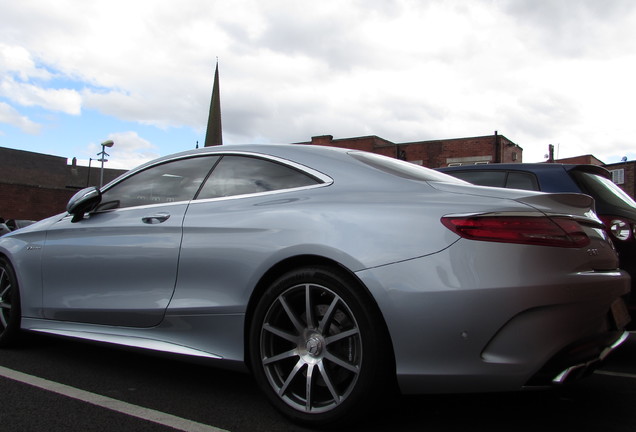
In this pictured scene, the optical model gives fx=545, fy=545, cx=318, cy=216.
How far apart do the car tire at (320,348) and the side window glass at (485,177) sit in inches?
111

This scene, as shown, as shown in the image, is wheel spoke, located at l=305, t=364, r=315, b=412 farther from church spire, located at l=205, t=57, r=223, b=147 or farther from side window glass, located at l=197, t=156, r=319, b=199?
church spire, located at l=205, t=57, r=223, b=147

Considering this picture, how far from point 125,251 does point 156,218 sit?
286 mm

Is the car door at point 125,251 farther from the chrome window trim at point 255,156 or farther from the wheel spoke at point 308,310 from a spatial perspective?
the wheel spoke at point 308,310

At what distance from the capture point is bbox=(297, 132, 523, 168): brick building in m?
35.4

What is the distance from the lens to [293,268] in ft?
8.64

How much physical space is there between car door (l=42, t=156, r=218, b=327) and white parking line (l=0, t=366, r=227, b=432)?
44cm

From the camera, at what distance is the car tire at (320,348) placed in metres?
2.31

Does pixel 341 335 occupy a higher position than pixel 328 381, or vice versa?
pixel 341 335

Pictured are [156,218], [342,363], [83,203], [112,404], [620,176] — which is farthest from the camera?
[620,176]

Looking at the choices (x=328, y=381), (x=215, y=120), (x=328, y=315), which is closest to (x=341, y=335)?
(x=328, y=315)

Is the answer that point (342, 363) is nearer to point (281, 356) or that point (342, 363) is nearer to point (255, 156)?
point (281, 356)

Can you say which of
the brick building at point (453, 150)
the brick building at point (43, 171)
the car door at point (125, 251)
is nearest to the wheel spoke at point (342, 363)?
the car door at point (125, 251)

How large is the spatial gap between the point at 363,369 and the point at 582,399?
1534 mm

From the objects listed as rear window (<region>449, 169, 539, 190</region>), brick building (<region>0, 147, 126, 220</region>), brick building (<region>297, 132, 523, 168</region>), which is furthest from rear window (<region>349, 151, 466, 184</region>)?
brick building (<region>0, 147, 126, 220</region>)
